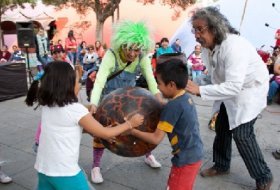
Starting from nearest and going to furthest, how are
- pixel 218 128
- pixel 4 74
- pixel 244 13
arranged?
pixel 218 128
pixel 4 74
pixel 244 13

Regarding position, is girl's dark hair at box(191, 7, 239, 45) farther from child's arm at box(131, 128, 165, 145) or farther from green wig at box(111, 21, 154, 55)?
child's arm at box(131, 128, 165, 145)

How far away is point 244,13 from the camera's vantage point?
36.2 feet

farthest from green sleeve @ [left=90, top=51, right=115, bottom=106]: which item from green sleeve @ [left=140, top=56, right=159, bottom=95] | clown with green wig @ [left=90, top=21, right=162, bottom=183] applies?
green sleeve @ [left=140, top=56, right=159, bottom=95]

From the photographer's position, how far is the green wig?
11.0 feet

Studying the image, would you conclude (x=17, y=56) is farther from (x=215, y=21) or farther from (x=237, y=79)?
Result: (x=237, y=79)

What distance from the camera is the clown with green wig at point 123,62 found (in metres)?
3.37

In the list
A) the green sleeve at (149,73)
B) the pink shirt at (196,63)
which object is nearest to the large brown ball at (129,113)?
the green sleeve at (149,73)

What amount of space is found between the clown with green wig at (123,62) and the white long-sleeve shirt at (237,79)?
59cm

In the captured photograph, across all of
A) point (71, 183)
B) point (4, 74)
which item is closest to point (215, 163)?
point (71, 183)

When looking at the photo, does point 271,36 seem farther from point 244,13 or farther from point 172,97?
point 172,97

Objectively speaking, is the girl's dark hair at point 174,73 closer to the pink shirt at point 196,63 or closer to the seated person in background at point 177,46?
the pink shirt at point 196,63

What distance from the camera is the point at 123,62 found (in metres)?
3.59

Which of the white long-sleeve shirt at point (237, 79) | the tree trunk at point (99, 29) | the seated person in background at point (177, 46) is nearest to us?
the white long-sleeve shirt at point (237, 79)

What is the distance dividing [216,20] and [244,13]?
8.49 meters
